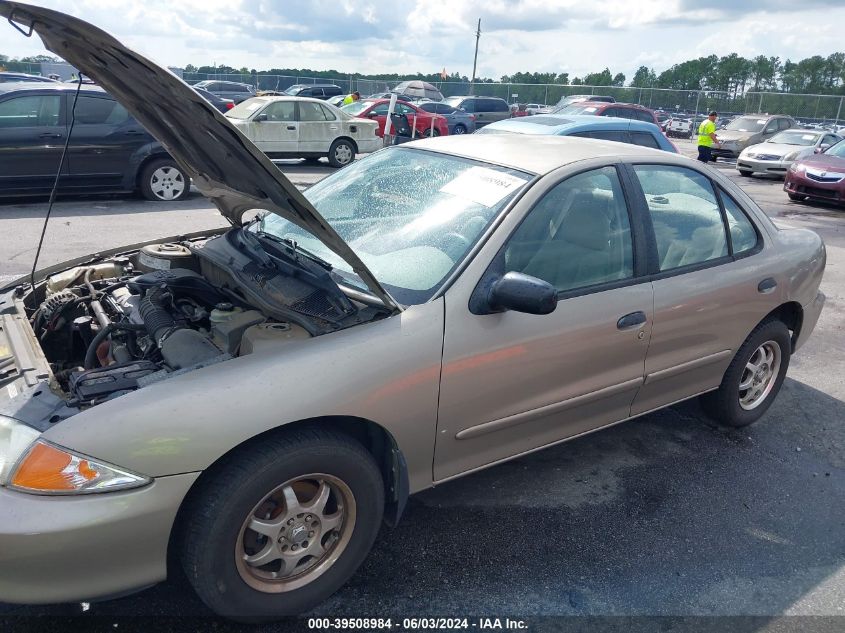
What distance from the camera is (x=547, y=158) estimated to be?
3.24 meters

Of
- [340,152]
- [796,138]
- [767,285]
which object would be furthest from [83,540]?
[796,138]

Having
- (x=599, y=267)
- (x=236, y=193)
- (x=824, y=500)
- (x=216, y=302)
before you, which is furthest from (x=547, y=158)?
(x=824, y=500)

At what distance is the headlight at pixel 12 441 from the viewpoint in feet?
6.70

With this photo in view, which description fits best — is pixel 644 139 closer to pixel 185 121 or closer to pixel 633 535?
pixel 633 535

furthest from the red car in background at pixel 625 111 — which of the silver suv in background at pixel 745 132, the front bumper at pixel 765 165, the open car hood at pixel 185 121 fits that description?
the open car hood at pixel 185 121

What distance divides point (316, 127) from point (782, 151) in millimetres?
11536

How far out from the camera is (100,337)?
286 cm

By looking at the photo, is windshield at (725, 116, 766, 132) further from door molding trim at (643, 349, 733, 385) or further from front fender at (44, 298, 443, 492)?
front fender at (44, 298, 443, 492)

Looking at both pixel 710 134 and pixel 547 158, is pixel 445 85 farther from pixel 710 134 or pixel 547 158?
pixel 547 158

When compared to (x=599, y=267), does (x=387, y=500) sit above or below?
below

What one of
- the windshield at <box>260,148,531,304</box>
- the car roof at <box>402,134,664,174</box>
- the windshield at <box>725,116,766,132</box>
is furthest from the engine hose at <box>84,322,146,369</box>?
the windshield at <box>725,116,766,132</box>

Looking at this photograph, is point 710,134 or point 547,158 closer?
point 547,158

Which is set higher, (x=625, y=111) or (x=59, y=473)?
(x=625, y=111)

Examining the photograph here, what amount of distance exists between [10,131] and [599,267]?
27.3 ft
